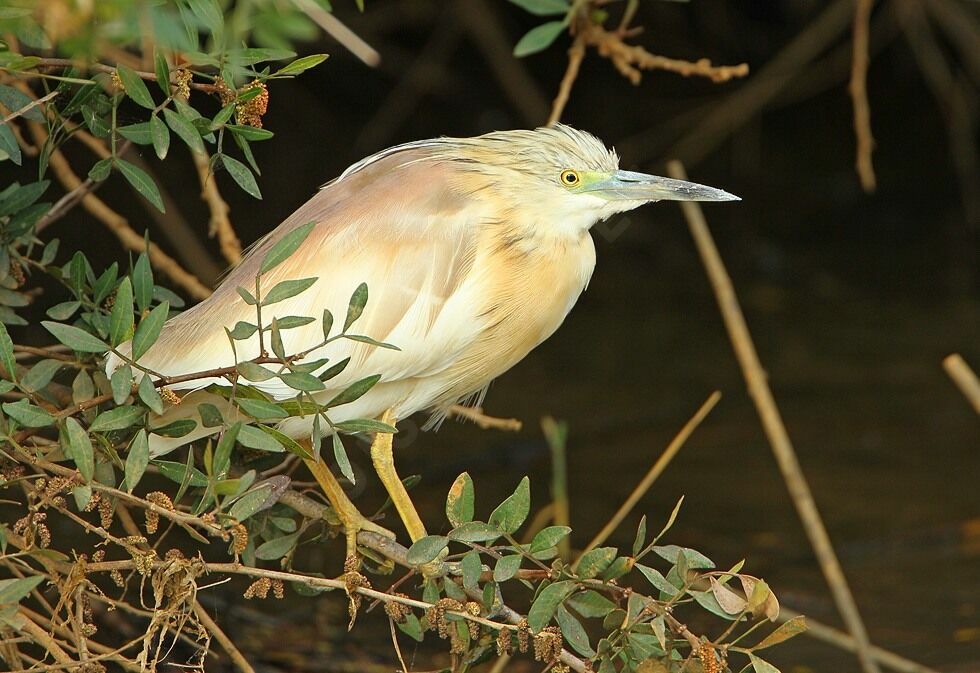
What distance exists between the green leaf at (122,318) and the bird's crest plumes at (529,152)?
64 centimetres

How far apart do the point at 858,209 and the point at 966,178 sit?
1.42ft

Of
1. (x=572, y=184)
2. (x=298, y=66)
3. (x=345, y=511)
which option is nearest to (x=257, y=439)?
(x=298, y=66)

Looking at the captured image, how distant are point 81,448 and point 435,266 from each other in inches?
23.4

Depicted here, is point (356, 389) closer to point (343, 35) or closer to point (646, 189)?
point (343, 35)

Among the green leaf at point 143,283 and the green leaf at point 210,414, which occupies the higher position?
the green leaf at point 143,283

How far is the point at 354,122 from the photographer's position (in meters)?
6.20

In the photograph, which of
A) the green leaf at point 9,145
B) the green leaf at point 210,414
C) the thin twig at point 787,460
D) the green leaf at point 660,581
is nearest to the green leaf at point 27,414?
the green leaf at point 210,414

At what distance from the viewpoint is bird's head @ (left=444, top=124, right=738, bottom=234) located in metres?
1.76

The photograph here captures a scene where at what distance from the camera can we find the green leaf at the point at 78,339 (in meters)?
1.25

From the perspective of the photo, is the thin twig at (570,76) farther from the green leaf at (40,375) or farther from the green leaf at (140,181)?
the green leaf at (40,375)

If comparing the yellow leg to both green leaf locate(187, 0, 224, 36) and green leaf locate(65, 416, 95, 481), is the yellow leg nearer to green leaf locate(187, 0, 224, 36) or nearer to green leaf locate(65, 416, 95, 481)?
green leaf locate(65, 416, 95, 481)

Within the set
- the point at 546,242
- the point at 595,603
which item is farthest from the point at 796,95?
the point at 595,603

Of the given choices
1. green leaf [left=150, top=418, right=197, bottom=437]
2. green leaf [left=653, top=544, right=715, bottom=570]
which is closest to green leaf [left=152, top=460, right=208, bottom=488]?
green leaf [left=150, top=418, right=197, bottom=437]

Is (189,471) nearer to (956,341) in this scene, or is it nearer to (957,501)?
(957,501)
